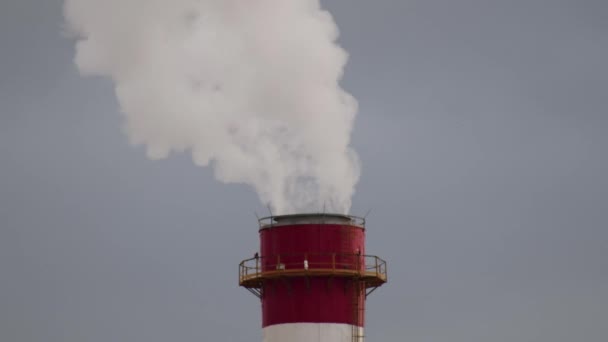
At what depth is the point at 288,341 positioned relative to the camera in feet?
186

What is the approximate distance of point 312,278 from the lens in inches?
2255

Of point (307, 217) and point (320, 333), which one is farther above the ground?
point (307, 217)

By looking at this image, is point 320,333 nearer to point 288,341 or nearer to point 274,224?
point 288,341

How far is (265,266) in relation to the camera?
191 ft

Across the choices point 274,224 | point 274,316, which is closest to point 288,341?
point 274,316

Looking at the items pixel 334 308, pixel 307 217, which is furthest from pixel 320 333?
pixel 307 217

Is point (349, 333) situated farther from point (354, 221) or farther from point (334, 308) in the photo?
point (354, 221)

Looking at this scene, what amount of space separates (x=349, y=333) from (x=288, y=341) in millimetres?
2705

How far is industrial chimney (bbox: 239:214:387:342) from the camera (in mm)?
57000

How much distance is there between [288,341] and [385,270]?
18.3 feet

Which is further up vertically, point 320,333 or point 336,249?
point 336,249

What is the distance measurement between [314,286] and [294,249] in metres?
1.82

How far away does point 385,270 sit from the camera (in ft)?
193

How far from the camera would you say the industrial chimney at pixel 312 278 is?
5700 cm
